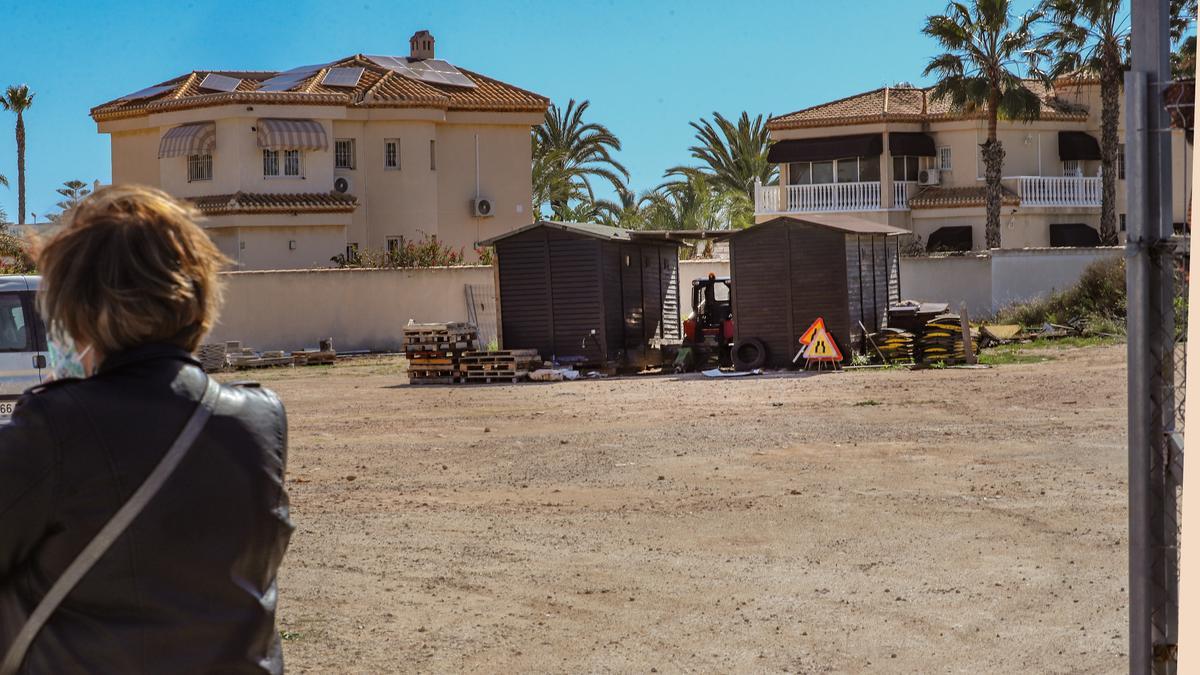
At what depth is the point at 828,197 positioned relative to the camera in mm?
52531

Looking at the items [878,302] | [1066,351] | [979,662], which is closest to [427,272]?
[878,302]

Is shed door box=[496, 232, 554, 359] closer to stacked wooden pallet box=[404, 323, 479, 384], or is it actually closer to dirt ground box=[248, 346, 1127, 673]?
stacked wooden pallet box=[404, 323, 479, 384]

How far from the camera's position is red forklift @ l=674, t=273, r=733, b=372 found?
27875mm

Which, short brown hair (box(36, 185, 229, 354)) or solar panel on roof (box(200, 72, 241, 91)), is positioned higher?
solar panel on roof (box(200, 72, 241, 91))

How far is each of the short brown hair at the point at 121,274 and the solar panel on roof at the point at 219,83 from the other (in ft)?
149

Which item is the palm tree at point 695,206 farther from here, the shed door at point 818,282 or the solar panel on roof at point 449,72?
the shed door at point 818,282

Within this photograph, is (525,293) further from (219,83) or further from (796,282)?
(219,83)

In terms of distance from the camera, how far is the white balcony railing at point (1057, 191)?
50.1 metres

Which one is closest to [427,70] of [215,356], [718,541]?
[215,356]

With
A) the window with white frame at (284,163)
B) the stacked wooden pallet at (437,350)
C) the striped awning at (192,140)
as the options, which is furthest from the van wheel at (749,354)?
the striped awning at (192,140)

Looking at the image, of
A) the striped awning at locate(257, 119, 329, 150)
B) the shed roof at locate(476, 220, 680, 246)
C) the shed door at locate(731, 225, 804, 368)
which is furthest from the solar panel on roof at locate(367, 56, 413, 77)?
the shed door at locate(731, 225, 804, 368)

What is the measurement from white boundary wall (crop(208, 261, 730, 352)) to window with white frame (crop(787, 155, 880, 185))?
713 inches

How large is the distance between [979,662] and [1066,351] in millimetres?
21971

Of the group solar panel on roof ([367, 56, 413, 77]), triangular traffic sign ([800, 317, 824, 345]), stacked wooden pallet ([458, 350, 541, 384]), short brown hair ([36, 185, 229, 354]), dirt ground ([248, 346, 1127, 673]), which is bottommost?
dirt ground ([248, 346, 1127, 673])
